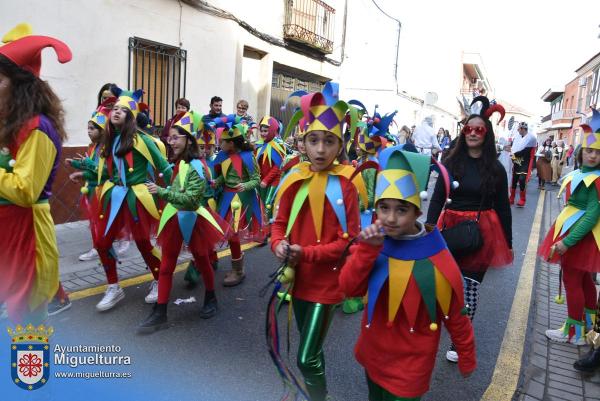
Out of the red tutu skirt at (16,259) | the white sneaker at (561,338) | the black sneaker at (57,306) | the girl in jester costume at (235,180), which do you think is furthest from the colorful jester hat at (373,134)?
the red tutu skirt at (16,259)

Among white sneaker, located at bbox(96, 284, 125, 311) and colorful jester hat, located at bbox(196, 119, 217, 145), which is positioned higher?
colorful jester hat, located at bbox(196, 119, 217, 145)

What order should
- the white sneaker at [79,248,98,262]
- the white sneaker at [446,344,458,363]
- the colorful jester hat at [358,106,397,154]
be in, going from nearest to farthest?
the white sneaker at [446,344,458,363], the colorful jester hat at [358,106,397,154], the white sneaker at [79,248,98,262]

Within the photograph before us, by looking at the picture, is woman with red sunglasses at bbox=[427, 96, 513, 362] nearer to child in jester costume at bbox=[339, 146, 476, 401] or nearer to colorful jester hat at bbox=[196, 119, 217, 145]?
child in jester costume at bbox=[339, 146, 476, 401]

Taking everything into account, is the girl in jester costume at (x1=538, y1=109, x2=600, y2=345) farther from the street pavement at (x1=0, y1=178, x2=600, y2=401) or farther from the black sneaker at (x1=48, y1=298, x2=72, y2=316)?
the black sneaker at (x1=48, y1=298, x2=72, y2=316)

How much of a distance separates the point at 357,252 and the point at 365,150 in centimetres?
367

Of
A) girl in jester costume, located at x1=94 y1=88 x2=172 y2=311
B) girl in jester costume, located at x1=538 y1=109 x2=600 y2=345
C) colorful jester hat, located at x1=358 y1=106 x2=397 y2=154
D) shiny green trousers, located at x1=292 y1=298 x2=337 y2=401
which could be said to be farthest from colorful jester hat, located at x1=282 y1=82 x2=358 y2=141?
colorful jester hat, located at x1=358 y1=106 x2=397 y2=154

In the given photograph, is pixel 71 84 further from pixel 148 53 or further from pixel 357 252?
pixel 357 252

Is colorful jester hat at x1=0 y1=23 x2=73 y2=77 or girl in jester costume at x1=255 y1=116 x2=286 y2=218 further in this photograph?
girl in jester costume at x1=255 y1=116 x2=286 y2=218

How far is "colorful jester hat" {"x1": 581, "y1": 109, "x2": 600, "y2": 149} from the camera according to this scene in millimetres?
3993

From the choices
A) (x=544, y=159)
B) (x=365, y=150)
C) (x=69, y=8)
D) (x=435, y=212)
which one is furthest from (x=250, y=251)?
(x=544, y=159)

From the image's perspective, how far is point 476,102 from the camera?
3.87 metres

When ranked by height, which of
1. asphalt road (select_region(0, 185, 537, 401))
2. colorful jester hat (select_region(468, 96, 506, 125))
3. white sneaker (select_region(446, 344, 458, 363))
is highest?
colorful jester hat (select_region(468, 96, 506, 125))

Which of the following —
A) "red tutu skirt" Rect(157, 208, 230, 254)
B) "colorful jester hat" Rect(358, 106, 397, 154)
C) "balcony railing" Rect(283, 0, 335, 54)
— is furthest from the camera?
"balcony railing" Rect(283, 0, 335, 54)

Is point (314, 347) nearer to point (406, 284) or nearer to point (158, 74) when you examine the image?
point (406, 284)
